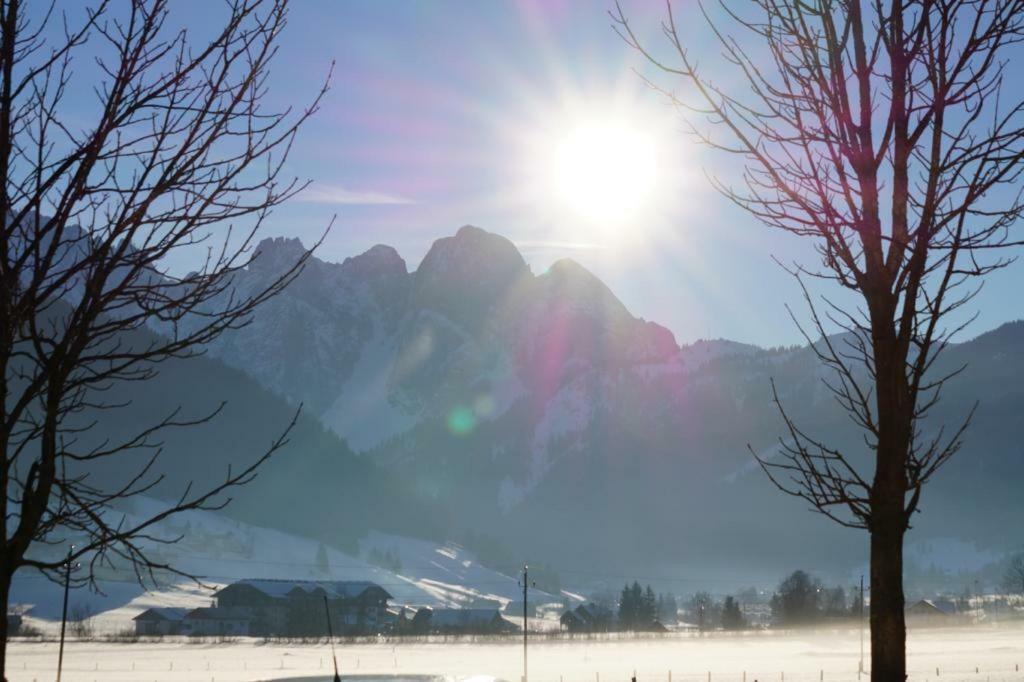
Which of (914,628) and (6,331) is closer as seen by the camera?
(6,331)

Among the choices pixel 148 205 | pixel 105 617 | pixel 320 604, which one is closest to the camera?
pixel 148 205

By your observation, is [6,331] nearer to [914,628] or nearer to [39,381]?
[39,381]

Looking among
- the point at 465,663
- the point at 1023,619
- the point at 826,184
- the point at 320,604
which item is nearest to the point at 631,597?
the point at 320,604

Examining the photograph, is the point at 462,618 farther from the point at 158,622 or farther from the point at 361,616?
the point at 158,622

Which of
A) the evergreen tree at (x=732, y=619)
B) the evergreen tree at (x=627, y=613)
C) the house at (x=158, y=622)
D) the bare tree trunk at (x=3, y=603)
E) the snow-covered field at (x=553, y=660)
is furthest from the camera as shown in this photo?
the evergreen tree at (x=627, y=613)

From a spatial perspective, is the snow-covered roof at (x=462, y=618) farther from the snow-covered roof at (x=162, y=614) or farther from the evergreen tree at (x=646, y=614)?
the snow-covered roof at (x=162, y=614)

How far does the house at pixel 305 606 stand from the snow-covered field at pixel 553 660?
18.3 metres

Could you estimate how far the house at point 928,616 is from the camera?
529 feet

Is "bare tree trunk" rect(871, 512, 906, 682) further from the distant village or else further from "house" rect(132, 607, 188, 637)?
"house" rect(132, 607, 188, 637)

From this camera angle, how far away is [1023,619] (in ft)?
582

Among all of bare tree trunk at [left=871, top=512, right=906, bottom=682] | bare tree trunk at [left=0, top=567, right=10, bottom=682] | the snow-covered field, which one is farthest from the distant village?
bare tree trunk at [left=0, top=567, right=10, bottom=682]

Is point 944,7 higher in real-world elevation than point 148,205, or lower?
higher

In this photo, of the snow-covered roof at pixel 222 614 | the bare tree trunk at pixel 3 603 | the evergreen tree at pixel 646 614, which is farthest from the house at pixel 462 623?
the bare tree trunk at pixel 3 603

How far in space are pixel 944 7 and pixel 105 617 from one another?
164 m
